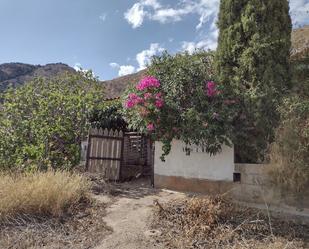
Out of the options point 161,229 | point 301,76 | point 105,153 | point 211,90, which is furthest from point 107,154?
point 301,76

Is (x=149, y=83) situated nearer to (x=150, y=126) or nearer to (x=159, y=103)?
(x=159, y=103)

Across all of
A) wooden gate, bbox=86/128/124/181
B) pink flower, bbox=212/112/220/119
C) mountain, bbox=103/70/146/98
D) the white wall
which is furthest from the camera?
mountain, bbox=103/70/146/98

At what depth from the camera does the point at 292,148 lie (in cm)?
651

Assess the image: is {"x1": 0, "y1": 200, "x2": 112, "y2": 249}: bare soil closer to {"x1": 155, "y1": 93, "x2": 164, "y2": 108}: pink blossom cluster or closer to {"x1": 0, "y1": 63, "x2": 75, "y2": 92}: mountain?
{"x1": 155, "y1": 93, "x2": 164, "y2": 108}: pink blossom cluster

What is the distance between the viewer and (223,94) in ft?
25.7

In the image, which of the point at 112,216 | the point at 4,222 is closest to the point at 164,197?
the point at 112,216

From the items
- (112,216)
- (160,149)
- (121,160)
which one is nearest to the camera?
(112,216)

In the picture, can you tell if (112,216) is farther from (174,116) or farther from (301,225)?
(301,225)

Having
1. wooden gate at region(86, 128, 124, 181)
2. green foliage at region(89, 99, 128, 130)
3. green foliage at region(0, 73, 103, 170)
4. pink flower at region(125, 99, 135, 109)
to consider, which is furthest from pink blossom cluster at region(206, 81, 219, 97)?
green foliage at region(89, 99, 128, 130)

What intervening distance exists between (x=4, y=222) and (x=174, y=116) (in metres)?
3.90

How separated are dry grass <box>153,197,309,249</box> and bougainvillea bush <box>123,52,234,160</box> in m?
1.47

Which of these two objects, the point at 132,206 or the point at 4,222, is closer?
the point at 4,222

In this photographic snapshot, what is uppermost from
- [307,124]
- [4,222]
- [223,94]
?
[223,94]

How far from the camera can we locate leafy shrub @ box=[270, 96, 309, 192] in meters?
6.39
